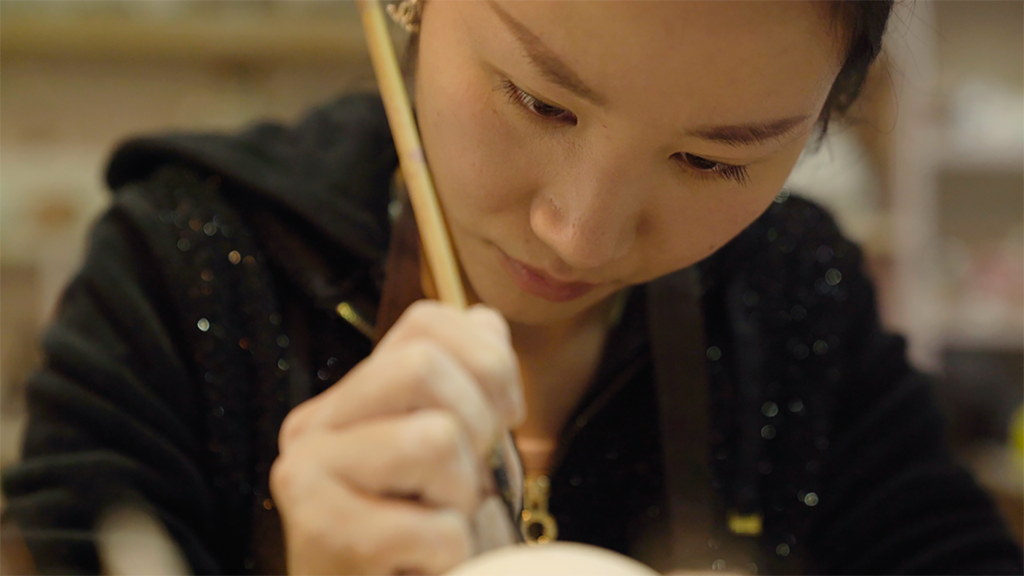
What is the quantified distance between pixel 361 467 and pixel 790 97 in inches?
8.9

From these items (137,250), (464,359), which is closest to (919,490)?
(464,359)

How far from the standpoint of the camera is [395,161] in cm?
55

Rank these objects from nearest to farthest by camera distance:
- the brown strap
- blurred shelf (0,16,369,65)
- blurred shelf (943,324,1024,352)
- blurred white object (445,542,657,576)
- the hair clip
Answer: blurred white object (445,542,657,576)
the hair clip
the brown strap
blurred shelf (0,16,369,65)
blurred shelf (943,324,1024,352)

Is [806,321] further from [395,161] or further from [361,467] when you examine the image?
[361,467]

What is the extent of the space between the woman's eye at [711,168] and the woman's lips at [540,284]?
3.5 inches

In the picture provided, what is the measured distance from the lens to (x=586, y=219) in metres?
0.33

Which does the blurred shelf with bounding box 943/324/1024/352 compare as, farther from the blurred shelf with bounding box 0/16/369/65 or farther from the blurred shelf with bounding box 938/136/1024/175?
the blurred shelf with bounding box 0/16/369/65

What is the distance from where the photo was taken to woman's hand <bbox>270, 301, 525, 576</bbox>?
0.25 m

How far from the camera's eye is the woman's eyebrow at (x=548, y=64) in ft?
0.99

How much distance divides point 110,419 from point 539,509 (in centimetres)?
24

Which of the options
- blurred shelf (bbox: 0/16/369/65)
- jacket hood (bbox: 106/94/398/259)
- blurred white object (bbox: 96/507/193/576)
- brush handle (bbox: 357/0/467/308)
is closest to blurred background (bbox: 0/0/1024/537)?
blurred shelf (bbox: 0/16/369/65)

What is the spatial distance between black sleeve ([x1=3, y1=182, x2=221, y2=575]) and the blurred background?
727 millimetres

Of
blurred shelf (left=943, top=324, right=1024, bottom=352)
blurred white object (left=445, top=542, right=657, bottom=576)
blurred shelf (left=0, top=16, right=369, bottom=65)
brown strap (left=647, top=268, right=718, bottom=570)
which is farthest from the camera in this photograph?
blurred shelf (left=943, top=324, right=1024, bottom=352)

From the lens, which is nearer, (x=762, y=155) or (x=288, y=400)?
(x=762, y=155)
